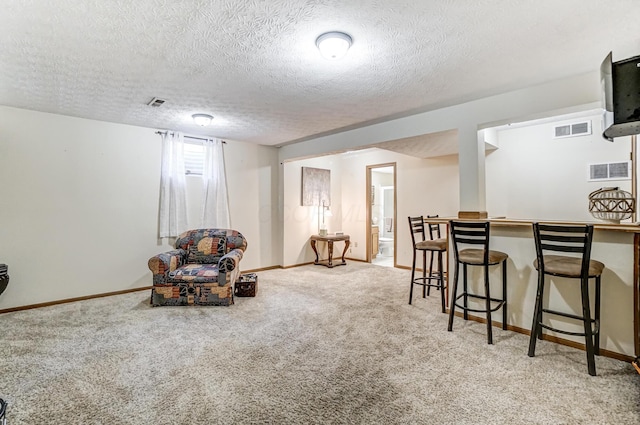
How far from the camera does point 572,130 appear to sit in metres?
4.08

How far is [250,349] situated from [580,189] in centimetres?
461

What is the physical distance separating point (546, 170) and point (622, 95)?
8.64ft

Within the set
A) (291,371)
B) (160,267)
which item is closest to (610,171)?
(291,371)

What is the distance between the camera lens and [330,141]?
4957 mm

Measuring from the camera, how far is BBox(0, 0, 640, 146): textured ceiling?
183 centimetres

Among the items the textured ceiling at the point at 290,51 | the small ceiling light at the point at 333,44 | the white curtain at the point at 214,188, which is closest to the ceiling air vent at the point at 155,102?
the textured ceiling at the point at 290,51

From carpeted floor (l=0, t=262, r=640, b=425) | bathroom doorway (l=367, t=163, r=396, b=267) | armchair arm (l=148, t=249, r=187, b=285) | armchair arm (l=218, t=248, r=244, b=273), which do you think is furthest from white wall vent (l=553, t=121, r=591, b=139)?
armchair arm (l=148, t=249, r=187, b=285)

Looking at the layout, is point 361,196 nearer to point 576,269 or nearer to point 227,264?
point 227,264

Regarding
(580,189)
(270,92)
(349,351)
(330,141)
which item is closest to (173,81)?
(270,92)

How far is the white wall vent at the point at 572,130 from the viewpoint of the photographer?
13.0 feet

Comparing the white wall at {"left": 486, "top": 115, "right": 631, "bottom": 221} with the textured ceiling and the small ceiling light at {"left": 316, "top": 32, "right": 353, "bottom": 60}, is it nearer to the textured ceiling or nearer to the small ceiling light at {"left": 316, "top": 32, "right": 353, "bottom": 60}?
the textured ceiling

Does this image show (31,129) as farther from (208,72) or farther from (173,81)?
(208,72)

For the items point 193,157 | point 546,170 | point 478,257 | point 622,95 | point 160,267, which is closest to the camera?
point 622,95

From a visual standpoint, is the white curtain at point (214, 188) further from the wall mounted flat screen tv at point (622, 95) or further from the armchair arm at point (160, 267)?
the wall mounted flat screen tv at point (622, 95)
